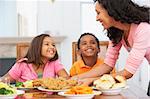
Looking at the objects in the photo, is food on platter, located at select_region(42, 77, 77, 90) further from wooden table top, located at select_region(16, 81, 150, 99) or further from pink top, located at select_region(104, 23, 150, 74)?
pink top, located at select_region(104, 23, 150, 74)

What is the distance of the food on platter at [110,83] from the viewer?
138 centimetres

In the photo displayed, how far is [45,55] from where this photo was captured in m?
2.15

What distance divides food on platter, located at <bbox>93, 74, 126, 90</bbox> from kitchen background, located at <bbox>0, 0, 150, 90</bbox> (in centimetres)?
252

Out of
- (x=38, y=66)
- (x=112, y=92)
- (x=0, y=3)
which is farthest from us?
(x=0, y=3)

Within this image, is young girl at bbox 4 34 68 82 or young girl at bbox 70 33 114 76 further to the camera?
young girl at bbox 70 33 114 76

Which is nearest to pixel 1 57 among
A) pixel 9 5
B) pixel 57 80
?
pixel 9 5

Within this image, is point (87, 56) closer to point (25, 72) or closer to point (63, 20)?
point (25, 72)

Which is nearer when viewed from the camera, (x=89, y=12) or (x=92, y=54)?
(x=92, y=54)

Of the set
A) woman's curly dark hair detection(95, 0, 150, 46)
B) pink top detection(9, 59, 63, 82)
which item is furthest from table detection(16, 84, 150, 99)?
pink top detection(9, 59, 63, 82)

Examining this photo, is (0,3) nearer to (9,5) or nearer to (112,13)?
(9,5)

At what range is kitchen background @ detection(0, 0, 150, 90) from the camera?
12.9ft

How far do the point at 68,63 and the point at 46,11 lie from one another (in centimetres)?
71

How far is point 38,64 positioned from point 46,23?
1892 millimetres

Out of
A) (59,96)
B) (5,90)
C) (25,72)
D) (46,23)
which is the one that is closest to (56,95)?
(59,96)
